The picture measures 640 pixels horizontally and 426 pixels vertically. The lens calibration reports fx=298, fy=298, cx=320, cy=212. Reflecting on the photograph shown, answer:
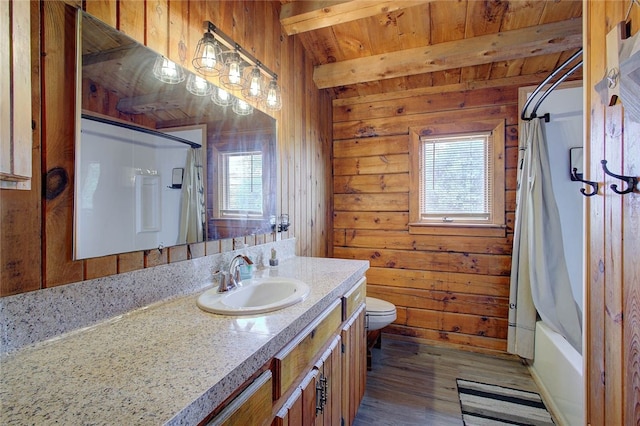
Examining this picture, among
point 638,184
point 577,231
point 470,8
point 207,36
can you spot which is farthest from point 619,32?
point 577,231

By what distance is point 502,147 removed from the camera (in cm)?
250

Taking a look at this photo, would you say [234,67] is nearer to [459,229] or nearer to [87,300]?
[87,300]

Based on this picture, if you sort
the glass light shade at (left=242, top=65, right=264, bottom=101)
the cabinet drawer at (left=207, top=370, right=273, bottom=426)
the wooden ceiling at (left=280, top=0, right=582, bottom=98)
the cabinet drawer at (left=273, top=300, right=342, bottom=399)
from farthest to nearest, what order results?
the wooden ceiling at (left=280, top=0, right=582, bottom=98), the glass light shade at (left=242, top=65, right=264, bottom=101), the cabinet drawer at (left=273, top=300, right=342, bottom=399), the cabinet drawer at (left=207, top=370, right=273, bottom=426)

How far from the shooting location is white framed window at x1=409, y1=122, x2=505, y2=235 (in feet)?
8.31

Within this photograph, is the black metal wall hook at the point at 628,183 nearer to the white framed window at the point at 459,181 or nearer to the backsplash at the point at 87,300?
the backsplash at the point at 87,300

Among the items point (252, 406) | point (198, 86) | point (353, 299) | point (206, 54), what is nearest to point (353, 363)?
point (353, 299)

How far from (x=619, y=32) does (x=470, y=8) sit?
137 centimetres

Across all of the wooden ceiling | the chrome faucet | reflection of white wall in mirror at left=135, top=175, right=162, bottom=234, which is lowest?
the chrome faucet

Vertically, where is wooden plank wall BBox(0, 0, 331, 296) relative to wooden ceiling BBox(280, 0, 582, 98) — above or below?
Answer: below

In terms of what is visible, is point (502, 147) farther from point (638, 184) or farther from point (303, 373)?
point (303, 373)

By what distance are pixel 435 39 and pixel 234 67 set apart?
162 cm

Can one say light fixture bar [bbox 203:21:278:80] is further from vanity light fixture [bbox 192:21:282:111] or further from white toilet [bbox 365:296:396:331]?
white toilet [bbox 365:296:396:331]

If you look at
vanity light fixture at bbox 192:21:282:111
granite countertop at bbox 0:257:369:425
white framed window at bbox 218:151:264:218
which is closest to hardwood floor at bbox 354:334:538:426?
granite countertop at bbox 0:257:369:425

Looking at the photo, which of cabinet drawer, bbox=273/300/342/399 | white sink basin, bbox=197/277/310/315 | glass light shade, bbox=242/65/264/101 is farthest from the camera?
glass light shade, bbox=242/65/264/101
